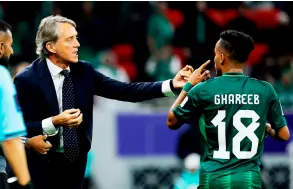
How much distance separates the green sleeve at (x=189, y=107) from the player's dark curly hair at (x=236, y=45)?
349mm

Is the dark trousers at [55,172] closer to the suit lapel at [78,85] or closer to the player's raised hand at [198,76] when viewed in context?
the suit lapel at [78,85]

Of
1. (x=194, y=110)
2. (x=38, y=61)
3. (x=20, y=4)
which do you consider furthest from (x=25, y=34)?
(x=194, y=110)

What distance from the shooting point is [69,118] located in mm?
7094

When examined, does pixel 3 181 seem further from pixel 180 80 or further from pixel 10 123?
pixel 180 80

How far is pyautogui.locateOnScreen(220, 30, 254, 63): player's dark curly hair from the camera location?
22.2ft

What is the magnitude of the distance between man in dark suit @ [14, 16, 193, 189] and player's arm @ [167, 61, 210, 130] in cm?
46

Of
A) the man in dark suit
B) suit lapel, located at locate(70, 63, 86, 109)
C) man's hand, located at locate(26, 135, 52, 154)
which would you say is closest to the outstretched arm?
the man in dark suit

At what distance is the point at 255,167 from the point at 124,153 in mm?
7288

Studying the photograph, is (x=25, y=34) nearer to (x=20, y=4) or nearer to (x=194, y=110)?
(x=20, y=4)

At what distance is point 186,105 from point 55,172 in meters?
1.49

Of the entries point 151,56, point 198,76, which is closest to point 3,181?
point 198,76

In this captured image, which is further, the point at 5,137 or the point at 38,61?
the point at 38,61

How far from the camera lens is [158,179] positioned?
14.1 meters

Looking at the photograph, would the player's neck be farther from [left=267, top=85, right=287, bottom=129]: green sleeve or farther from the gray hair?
the gray hair
